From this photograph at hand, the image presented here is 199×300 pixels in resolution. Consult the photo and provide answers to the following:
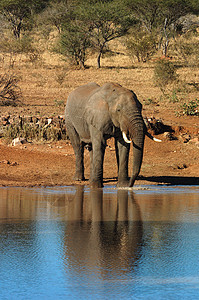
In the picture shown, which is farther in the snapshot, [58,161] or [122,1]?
[122,1]

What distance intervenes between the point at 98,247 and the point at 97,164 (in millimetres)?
5081

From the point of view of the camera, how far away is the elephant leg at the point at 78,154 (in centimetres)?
1169

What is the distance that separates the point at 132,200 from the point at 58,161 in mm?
5163

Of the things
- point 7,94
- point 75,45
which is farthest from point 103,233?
point 75,45

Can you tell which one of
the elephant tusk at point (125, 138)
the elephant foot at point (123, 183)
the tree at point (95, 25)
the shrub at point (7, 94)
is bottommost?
the elephant foot at point (123, 183)

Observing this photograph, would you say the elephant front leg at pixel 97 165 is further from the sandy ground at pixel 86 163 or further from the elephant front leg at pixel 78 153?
the elephant front leg at pixel 78 153

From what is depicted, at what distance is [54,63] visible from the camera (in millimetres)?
35844

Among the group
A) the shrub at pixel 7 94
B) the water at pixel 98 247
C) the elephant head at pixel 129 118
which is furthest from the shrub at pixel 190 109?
the water at pixel 98 247

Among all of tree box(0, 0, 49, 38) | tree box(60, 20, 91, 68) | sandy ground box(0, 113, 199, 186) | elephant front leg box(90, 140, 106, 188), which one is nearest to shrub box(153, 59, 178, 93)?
tree box(60, 20, 91, 68)

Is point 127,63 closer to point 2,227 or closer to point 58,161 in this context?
point 58,161

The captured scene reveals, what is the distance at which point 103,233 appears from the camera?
6.10m

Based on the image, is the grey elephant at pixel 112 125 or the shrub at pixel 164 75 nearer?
the grey elephant at pixel 112 125

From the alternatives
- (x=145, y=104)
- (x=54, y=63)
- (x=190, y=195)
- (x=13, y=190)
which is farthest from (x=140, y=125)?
(x=54, y=63)

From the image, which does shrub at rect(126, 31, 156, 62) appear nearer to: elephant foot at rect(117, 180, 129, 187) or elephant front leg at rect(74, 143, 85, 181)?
elephant front leg at rect(74, 143, 85, 181)
